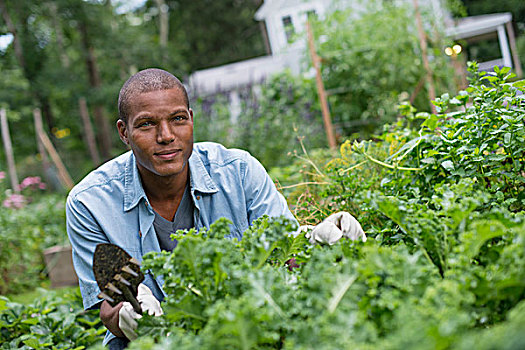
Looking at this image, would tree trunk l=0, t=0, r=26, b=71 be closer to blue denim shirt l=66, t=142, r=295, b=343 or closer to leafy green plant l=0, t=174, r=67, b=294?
leafy green plant l=0, t=174, r=67, b=294

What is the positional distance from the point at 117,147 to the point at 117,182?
20.5 m

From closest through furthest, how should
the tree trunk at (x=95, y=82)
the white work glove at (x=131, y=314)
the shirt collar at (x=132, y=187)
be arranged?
1. the white work glove at (x=131, y=314)
2. the shirt collar at (x=132, y=187)
3. the tree trunk at (x=95, y=82)

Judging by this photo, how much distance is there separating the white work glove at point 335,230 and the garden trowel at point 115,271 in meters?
0.49

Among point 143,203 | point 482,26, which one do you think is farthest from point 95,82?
point 143,203

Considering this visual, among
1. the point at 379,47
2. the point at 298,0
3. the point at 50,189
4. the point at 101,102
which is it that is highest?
the point at 298,0

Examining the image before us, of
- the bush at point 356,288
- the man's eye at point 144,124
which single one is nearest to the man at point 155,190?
the man's eye at point 144,124

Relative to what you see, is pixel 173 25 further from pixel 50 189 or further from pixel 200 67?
pixel 50 189

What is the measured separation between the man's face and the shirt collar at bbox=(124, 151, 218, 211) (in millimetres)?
181

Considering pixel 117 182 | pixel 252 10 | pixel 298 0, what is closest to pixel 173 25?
pixel 252 10

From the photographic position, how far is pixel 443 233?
1.13 metres

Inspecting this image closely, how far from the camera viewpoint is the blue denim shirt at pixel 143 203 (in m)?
1.94

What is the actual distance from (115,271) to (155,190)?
908 mm

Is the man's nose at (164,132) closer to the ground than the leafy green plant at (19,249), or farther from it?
farther from it

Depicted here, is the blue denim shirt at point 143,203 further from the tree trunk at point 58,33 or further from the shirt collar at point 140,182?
the tree trunk at point 58,33
